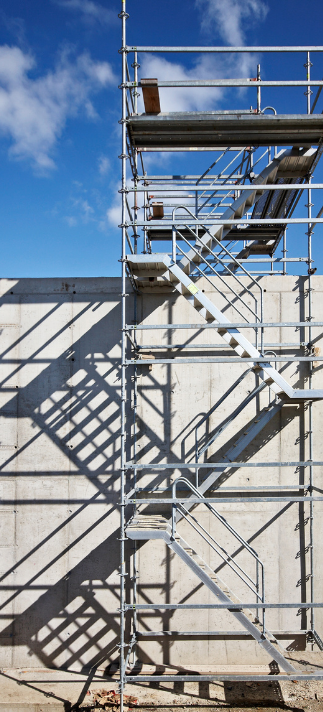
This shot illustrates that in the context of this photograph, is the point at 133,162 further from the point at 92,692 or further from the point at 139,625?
the point at 92,692

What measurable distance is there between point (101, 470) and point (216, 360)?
2.73 m

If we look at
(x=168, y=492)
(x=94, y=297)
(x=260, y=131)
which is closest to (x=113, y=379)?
(x=94, y=297)

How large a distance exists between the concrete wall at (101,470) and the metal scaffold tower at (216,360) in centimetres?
8

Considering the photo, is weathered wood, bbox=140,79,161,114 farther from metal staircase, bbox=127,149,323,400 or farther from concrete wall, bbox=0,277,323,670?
concrete wall, bbox=0,277,323,670

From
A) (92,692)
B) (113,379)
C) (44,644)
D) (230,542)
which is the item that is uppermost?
(113,379)

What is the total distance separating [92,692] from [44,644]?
1.15m

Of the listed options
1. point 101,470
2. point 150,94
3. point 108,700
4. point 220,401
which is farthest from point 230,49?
point 108,700

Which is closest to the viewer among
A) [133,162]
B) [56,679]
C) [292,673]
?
[292,673]

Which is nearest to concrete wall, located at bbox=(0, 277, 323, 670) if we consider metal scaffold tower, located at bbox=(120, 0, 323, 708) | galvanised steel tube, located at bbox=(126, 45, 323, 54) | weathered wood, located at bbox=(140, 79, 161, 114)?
metal scaffold tower, located at bbox=(120, 0, 323, 708)

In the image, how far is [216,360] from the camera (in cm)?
662

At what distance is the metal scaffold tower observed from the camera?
6379 mm

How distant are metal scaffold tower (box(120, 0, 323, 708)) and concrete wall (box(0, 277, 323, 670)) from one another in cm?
8

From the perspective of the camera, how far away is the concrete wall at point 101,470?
7.40 m

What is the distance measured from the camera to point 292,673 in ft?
21.4
